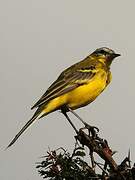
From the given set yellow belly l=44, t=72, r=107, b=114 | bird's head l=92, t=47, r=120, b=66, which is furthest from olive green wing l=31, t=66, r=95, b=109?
bird's head l=92, t=47, r=120, b=66

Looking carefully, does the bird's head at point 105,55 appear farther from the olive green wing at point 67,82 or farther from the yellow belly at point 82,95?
the yellow belly at point 82,95

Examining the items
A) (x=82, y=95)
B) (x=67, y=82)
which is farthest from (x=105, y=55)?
(x=82, y=95)

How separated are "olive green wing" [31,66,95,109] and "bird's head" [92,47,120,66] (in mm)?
599

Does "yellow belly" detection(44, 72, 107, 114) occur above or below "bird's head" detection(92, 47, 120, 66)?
below

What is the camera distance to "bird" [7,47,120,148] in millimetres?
10656

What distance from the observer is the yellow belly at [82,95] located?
36.7 ft

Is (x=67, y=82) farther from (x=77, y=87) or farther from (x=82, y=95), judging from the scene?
(x=82, y=95)

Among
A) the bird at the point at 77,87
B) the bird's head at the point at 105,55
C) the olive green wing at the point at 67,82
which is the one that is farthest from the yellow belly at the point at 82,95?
the bird's head at the point at 105,55

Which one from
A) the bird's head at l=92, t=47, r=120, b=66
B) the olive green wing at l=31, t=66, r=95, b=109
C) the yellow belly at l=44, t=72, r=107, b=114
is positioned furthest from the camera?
the bird's head at l=92, t=47, r=120, b=66

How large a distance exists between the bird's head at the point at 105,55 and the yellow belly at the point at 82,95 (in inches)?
58.4

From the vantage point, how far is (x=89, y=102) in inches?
455

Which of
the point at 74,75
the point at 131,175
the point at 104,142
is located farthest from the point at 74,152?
the point at 74,75

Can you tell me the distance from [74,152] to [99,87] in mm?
7217

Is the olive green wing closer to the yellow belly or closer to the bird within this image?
the bird
